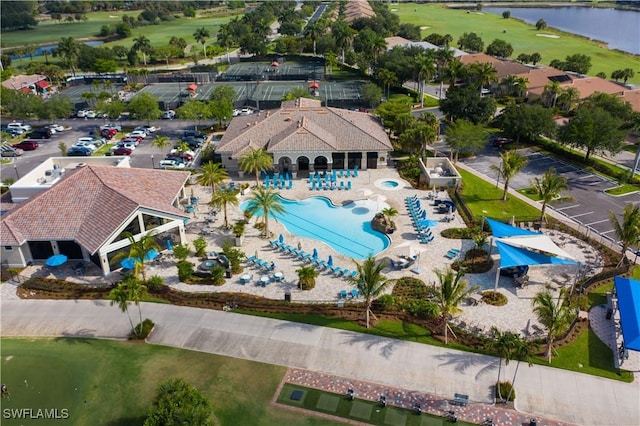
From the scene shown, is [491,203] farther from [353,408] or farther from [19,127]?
[19,127]

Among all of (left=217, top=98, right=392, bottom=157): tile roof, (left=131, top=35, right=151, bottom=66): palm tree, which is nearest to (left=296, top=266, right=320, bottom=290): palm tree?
(left=217, top=98, right=392, bottom=157): tile roof

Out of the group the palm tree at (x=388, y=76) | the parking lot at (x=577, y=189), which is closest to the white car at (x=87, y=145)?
the palm tree at (x=388, y=76)

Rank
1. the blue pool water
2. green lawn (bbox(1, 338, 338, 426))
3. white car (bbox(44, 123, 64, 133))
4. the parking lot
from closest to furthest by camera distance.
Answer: green lawn (bbox(1, 338, 338, 426))
the blue pool water
the parking lot
white car (bbox(44, 123, 64, 133))

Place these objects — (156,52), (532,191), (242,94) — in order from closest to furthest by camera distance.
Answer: (532,191)
(242,94)
(156,52)

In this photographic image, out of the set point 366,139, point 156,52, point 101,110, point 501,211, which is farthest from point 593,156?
point 156,52

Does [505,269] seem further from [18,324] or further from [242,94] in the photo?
[242,94]

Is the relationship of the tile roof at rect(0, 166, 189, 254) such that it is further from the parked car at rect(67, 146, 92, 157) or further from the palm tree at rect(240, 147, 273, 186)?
the parked car at rect(67, 146, 92, 157)
